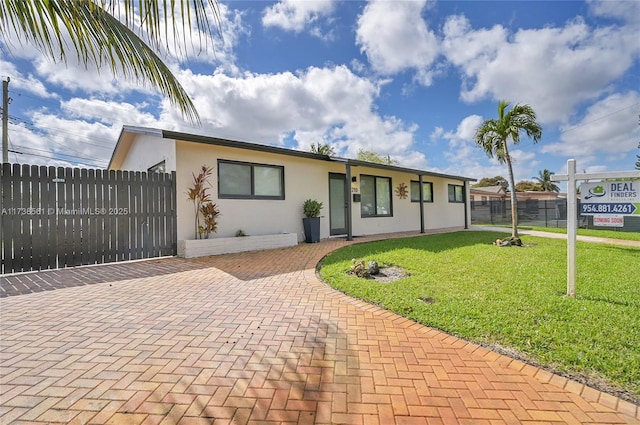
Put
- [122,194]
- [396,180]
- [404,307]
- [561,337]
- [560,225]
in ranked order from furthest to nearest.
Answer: [560,225], [396,180], [122,194], [404,307], [561,337]

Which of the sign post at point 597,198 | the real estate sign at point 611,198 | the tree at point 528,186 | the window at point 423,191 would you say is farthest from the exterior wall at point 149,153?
the tree at point 528,186

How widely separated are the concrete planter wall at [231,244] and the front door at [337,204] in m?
2.29

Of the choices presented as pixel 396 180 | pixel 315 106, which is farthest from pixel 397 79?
pixel 315 106

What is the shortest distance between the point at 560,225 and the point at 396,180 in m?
12.2

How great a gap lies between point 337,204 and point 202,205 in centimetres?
503

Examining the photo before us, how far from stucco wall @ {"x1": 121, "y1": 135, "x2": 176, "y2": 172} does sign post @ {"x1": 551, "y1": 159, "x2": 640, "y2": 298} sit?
786 centimetres

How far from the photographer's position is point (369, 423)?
1603mm

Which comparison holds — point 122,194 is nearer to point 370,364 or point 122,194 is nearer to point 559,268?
point 370,364

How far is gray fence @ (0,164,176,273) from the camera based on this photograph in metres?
5.28

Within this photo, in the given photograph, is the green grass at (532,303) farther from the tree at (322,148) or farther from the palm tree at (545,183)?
the palm tree at (545,183)

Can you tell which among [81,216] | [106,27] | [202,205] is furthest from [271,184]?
[106,27]

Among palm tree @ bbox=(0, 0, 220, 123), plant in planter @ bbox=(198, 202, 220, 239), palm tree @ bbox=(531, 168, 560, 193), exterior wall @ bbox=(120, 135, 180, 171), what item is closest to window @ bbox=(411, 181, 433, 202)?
plant in planter @ bbox=(198, 202, 220, 239)

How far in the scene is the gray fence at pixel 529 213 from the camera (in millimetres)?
17094

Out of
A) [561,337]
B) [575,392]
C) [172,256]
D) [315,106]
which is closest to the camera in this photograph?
[575,392]
